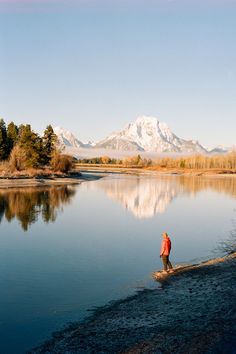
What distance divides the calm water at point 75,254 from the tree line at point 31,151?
47949 mm

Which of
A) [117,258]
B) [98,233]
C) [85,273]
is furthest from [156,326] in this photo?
[98,233]

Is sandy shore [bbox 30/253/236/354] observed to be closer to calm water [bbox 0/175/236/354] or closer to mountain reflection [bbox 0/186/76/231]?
calm water [bbox 0/175/236/354]

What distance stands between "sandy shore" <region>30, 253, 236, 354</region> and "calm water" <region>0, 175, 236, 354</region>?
104cm

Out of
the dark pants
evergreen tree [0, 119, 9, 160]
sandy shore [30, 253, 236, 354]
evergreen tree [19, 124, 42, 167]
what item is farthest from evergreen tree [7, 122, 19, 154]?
sandy shore [30, 253, 236, 354]

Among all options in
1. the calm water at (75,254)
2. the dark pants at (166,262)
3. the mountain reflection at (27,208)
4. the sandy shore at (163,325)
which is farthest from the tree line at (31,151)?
the sandy shore at (163,325)

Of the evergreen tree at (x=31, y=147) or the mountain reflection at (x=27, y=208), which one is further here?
the evergreen tree at (x=31, y=147)

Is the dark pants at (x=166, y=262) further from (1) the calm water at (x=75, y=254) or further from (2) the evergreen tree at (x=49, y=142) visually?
(2) the evergreen tree at (x=49, y=142)

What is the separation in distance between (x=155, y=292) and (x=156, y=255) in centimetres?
770

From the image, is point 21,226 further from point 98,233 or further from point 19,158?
point 19,158

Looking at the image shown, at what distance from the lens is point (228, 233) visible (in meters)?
35.8

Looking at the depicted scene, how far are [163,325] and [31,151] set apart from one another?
9144 centimetres

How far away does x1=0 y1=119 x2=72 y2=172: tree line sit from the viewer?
9850 centimetres

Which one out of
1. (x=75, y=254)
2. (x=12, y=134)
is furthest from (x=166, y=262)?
(x=12, y=134)

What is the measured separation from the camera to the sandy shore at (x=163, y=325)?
41.7 feet
